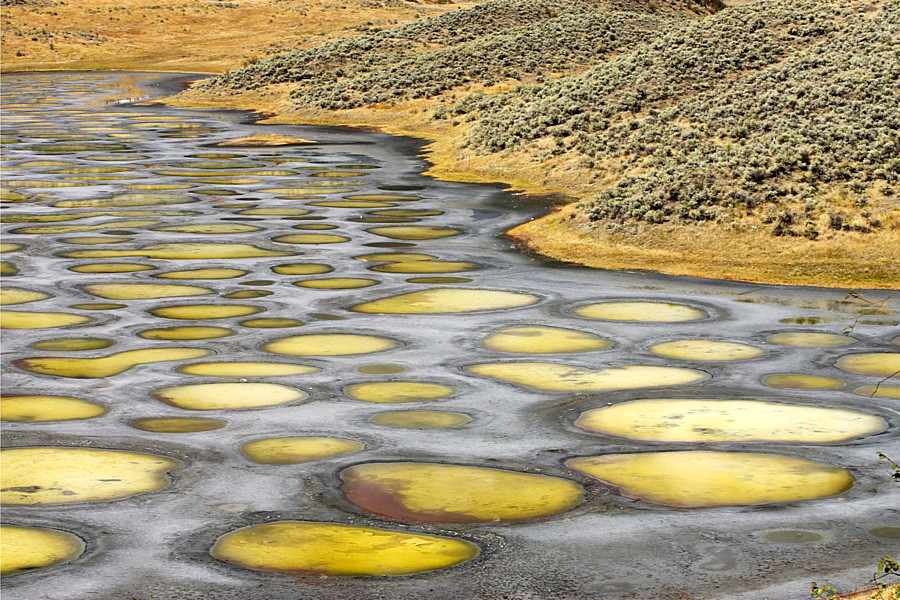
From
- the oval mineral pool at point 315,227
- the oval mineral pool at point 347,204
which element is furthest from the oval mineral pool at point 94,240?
the oval mineral pool at point 347,204

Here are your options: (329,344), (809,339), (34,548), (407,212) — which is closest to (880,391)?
(809,339)

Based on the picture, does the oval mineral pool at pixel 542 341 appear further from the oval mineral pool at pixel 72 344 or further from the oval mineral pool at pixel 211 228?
the oval mineral pool at pixel 211 228

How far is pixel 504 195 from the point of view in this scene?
1307 inches

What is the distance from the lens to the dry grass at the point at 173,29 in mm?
85312

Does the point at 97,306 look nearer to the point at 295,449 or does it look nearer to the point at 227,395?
the point at 227,395

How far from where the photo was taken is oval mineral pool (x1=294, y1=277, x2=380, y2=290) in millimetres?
21773

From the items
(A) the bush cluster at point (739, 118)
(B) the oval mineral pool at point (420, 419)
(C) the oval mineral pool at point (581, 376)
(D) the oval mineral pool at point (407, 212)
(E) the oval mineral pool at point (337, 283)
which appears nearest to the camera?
(B) the oval mineral pool at point (420, 419)

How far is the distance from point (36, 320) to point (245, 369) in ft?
15.0

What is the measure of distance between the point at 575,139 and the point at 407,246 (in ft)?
45.1

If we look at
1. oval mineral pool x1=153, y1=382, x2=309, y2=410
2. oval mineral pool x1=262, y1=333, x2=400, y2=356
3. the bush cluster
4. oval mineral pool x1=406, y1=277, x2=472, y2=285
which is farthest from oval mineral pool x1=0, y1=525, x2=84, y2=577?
the bush cluster

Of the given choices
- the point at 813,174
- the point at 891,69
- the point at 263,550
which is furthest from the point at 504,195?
the point at 263,550

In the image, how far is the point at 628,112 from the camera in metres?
41.1

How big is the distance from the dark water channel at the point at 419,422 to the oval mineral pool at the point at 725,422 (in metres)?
0.05

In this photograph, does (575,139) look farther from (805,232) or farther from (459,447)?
(459,447)
